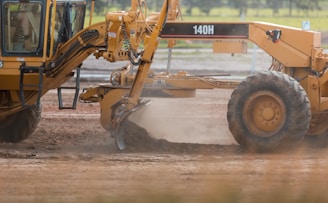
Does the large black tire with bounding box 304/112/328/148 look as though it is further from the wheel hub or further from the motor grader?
the wheel hub

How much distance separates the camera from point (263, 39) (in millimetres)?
15984

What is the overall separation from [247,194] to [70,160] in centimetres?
493

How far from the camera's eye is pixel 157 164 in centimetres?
1406

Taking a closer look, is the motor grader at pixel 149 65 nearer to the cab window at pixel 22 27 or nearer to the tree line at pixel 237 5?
the cab window at pixel 22 27

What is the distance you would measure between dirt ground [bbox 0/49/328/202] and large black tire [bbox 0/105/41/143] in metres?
0.23

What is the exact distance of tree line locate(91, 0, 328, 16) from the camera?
62519 millimetres

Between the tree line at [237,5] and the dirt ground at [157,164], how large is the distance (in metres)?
40.5

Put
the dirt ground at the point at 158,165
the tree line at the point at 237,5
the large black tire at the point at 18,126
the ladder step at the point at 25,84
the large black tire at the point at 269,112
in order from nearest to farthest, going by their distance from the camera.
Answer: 1. the dirt ground at the point at 158,165
2. the large black tire at the point at 269,112
3. the ladder step at the point at 25,84
4. the large black tire at the point at 18,126
5. the tree line at the point at 237,5

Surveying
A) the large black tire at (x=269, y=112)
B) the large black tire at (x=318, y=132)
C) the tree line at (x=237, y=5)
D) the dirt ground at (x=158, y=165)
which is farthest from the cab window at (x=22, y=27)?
the tree line at (x=237, y=5)

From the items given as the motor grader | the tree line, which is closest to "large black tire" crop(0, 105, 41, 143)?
the motor grader

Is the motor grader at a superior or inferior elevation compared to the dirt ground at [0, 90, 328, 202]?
superior

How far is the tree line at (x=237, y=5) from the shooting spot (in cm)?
6252

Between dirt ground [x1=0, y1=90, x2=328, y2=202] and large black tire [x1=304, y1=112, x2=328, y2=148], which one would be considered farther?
large black tire [x1=304, y1=112, x2=328, y2=148]

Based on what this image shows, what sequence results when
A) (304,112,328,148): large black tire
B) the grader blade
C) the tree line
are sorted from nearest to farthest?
1. the grader blade
2. (304,112,328,148): large black tire
3. the tree line
